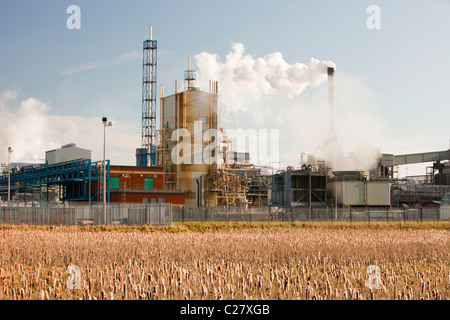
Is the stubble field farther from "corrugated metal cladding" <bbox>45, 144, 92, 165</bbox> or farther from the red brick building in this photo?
"corrugated metal cladding" <bbox>45, 144, 92, 165</bbox>

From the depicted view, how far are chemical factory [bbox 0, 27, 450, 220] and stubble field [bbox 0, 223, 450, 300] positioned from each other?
34503 millimetres

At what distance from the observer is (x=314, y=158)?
235 feet

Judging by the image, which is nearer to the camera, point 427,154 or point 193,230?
point 193,230

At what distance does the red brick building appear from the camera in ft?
195

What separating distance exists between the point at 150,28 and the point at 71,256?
224 feet

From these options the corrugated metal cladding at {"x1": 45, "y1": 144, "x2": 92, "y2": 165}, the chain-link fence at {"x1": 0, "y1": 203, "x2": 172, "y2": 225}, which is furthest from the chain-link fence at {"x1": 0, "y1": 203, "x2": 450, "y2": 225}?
the corrugated metal cladding at {"x1": 45, "y1": 144, "x2": 92, "y2": 165}

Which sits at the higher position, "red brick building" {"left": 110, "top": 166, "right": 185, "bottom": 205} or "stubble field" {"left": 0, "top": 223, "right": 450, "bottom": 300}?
"red brick building" {"left": 110, "top": 166, "right": 185, "bottom": 205}

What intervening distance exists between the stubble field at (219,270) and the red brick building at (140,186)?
31.1 m

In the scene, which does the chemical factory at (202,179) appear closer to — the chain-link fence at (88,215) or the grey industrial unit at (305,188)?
the grey industrial unit at (305,188)

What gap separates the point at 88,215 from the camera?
41.5 meters

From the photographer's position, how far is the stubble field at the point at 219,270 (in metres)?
13.4
